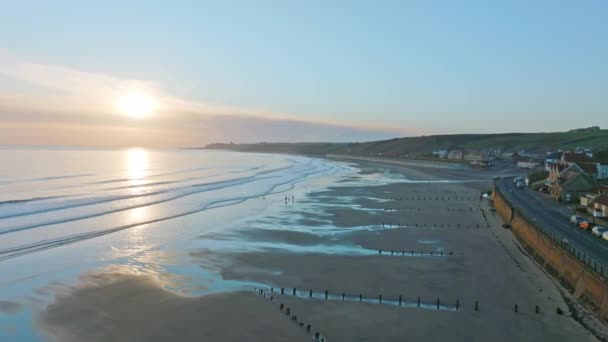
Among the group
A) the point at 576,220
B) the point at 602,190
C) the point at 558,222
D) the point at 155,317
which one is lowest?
the point at 155,317

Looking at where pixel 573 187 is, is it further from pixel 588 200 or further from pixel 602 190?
pixel 588 200

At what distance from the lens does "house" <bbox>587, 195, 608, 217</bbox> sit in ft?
97.1

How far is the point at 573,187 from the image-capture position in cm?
4000

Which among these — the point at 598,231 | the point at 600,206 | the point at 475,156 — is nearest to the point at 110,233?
the point at 598,231

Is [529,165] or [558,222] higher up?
[529,165]

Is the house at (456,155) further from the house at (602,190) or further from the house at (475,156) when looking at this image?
the house at (602,190)

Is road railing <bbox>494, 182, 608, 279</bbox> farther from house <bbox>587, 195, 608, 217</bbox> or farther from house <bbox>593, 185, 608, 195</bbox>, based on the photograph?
house <bbox>593, 185, 608, 195</bbox>

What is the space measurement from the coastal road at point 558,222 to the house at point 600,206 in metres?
1.67

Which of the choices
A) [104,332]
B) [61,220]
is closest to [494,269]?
[104,332]

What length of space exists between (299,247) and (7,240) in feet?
57.4

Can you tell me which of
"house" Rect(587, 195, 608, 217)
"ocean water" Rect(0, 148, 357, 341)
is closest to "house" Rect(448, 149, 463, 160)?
"ocean water" Rect(0, 148, 357, 341)

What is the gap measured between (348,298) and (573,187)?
30188mm

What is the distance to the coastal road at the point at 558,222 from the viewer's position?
70.8 ft

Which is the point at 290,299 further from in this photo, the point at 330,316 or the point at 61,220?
the point at 61,220
